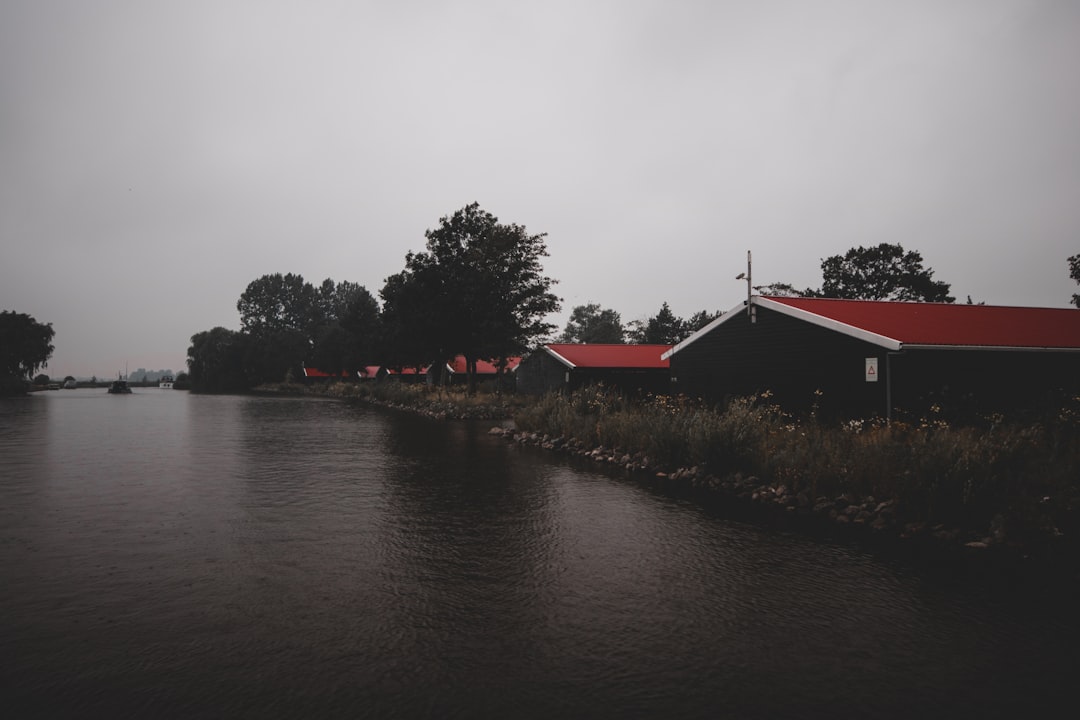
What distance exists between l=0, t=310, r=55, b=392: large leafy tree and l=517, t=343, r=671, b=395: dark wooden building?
87.9 m

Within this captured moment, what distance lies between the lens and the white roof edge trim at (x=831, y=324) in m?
16.4

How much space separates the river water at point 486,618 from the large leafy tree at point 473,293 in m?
29.1

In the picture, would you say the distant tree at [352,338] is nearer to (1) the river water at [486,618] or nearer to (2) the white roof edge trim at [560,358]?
(2) the white roof edge trim at [560,358]

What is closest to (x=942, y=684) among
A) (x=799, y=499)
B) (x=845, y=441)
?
(x=799, y=499)

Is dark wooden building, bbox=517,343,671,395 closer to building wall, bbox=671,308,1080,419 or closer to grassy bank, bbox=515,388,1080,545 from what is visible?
building wall, bbox=671,308,1080,419

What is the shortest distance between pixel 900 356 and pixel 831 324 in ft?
7.14

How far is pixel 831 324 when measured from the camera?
18094mm

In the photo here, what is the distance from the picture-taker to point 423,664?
16.9 ft

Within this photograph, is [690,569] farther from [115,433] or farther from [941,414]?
[115,433]

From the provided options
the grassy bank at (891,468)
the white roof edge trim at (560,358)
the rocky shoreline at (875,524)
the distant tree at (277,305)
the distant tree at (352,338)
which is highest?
the distant tree at (277,305)

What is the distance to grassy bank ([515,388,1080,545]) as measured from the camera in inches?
347

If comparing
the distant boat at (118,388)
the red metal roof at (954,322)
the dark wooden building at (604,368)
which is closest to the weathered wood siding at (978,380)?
the red metal roof at (954,322)

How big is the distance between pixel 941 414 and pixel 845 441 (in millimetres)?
5692

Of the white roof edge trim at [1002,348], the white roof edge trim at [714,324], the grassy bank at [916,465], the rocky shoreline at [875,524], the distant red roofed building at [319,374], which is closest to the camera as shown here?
the rocky shoreline at [875,524]
